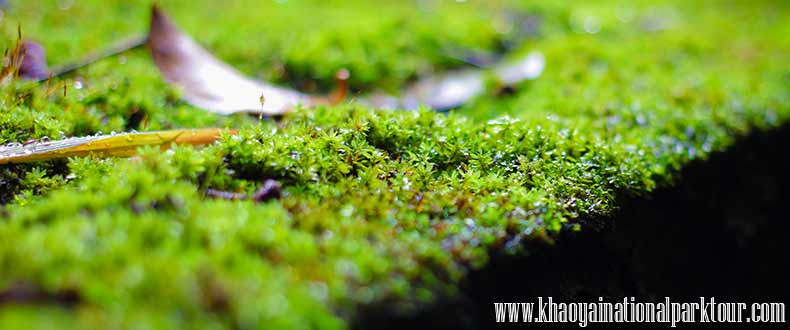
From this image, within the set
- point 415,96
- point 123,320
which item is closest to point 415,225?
point 123,320

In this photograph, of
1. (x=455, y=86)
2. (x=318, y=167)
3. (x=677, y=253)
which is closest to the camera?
(x=318, y=167)

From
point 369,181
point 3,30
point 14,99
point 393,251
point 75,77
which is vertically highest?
point 3,30

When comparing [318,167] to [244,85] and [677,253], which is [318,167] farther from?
[677,253]

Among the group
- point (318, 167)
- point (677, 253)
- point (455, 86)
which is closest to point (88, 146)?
point (318, 167)

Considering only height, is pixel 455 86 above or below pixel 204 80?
above

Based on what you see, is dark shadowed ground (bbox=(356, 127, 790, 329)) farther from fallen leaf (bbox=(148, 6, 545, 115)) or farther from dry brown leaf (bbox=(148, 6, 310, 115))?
dry brown leaf (bbox=(148, 6, 310, 115))

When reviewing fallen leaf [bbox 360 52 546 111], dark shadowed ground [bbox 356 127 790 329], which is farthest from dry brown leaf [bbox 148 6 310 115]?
dark shadowed ground [bbox 356 127 790 329]

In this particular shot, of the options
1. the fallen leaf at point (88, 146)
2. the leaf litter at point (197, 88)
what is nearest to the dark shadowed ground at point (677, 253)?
the leaf litter at point (197, 88)

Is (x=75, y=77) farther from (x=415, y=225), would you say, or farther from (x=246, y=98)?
(x=415, y=225)
